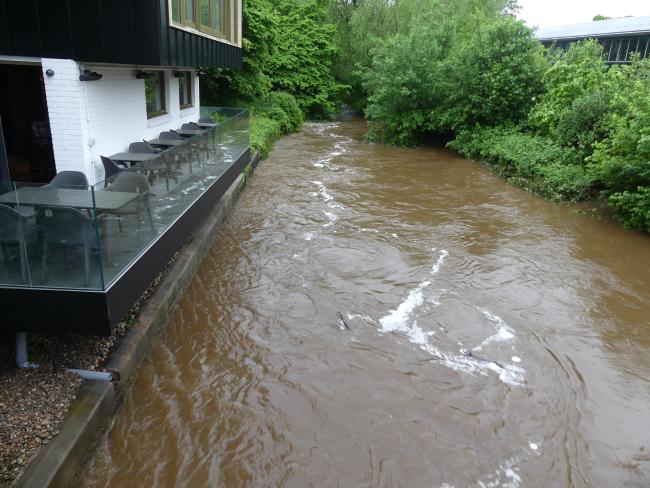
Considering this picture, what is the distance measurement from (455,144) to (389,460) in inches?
720

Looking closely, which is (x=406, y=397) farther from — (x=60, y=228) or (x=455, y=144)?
(x=455, y=144)

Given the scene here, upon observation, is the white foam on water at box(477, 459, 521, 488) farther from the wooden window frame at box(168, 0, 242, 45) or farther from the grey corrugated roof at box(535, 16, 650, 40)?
the grey corrugated roof at box(535, 16, 650, 40)

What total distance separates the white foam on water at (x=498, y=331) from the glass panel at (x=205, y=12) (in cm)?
840

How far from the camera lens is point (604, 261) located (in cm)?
1042

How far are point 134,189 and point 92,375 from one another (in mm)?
2057

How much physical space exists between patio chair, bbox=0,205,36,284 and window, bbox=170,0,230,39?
17.7 feet

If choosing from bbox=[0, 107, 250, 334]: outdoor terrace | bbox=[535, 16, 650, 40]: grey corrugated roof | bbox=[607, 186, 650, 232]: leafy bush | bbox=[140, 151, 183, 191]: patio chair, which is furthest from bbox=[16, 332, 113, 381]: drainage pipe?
bbox=[535, 16, 650, 40]: grey corrugated roof

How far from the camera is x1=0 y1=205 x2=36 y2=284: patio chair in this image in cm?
464

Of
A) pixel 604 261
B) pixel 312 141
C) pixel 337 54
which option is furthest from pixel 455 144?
pixel 337 54

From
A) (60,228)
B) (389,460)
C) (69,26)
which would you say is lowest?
(389,460)

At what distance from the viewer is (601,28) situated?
34844 mm

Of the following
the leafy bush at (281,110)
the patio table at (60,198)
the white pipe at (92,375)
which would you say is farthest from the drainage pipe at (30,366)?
the leafy bush at (281,110)

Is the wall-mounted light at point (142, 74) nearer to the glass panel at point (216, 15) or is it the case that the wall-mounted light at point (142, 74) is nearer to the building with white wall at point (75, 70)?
the building with white wall at point (75, 70)

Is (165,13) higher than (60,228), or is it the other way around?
(165,13)
